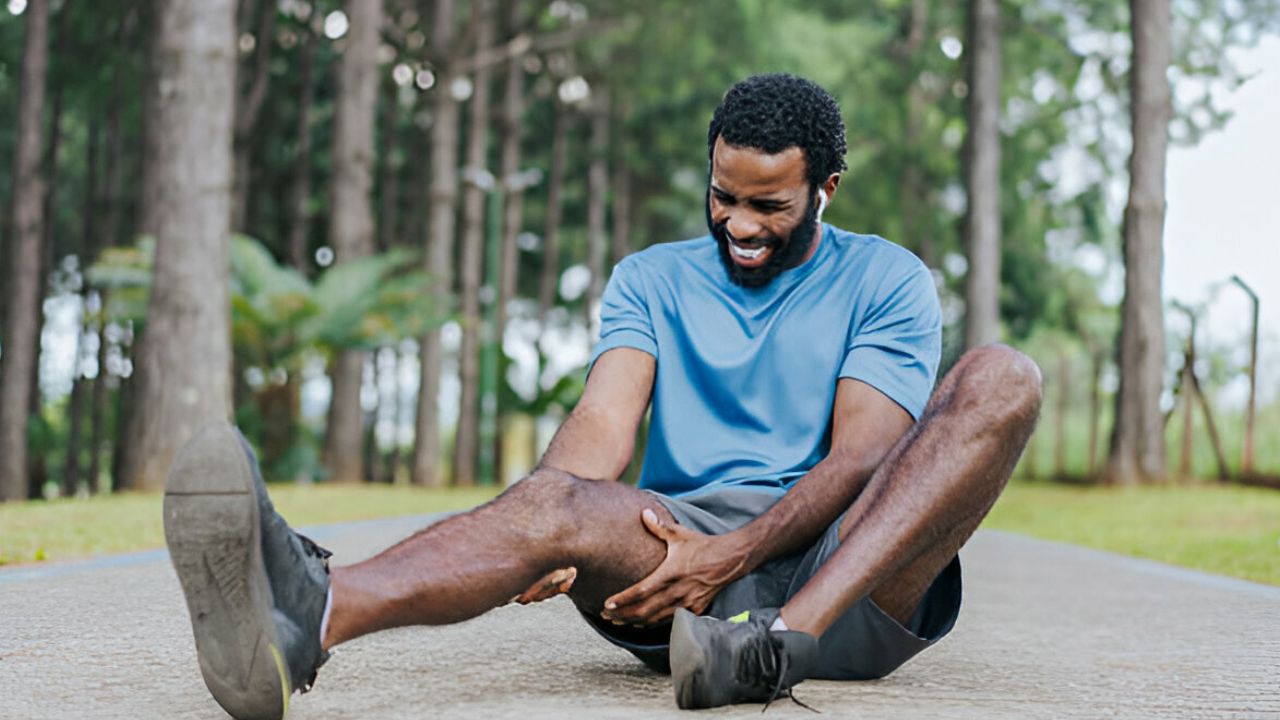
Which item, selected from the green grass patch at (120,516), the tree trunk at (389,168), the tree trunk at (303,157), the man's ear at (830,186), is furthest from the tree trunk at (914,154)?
the man's ear at (830,186)

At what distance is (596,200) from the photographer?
31.0 m

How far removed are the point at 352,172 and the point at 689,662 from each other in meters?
17.2

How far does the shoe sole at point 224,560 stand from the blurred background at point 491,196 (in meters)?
9.84

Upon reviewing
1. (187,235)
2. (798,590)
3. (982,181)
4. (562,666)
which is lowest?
(562,666)

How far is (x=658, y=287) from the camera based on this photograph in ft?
12.1

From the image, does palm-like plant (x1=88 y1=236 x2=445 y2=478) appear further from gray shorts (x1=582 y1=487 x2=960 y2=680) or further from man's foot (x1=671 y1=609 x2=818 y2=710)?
man's foot (x1=671 y1=609 x2=818 y2=710)

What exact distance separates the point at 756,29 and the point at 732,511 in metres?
23.6

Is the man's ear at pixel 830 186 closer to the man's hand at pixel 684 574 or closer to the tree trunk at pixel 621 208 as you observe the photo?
the man's hand at pixel 684 574

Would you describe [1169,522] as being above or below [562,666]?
below

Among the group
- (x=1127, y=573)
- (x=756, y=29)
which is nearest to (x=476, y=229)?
(x=756, y=29)

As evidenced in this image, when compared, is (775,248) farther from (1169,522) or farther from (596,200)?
(596,200)

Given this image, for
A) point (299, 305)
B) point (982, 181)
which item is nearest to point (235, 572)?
point (299, 305)

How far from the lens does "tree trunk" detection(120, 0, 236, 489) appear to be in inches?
482

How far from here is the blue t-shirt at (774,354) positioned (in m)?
3.47
